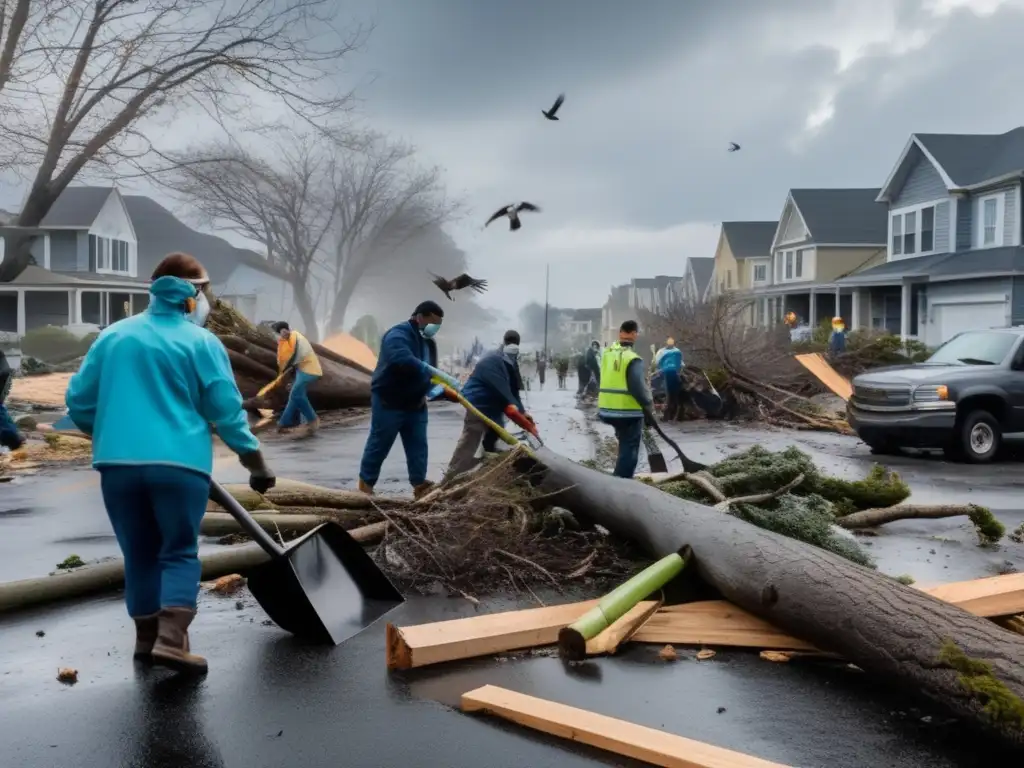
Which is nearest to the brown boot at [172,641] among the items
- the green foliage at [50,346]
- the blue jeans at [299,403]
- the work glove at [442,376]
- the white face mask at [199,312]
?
the white face mask at [199,312]

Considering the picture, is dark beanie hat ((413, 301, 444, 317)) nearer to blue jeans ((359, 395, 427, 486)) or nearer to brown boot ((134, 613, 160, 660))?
blue jeans ((359, 395, 427, 486))

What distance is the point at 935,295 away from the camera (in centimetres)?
3284

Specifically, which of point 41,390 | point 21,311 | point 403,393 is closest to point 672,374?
point 403,393

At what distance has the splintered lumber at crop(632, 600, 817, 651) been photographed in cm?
552

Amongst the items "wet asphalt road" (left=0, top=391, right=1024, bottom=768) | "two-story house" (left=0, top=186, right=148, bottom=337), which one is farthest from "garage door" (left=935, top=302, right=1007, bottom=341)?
"two-story house" (left=0, top=186, right=148, bottom=337)

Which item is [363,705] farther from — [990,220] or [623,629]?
[990,220]

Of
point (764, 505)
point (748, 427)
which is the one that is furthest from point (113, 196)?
point (764, 505)

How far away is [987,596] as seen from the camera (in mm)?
5754

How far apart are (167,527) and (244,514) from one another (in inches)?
20.0

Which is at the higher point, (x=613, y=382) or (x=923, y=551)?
(x=613, y=382)

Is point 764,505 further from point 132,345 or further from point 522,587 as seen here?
point 132,345

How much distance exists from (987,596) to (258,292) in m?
64.9

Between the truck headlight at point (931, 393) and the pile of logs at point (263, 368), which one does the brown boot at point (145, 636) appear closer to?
the truck headlight at point (931, 393)

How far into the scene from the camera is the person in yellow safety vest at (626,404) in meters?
11.0
